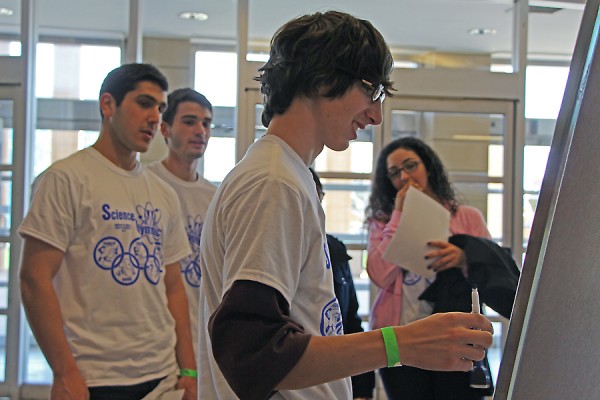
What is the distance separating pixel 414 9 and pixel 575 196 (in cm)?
346

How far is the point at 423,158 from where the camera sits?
2.80 m

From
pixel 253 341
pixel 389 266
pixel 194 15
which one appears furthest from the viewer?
pixel 194 15

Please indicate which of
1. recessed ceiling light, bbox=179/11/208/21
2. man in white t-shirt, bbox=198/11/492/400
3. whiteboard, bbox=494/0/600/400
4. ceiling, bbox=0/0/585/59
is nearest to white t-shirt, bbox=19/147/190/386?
man in white t-shirt, bbox=198/11/492/400

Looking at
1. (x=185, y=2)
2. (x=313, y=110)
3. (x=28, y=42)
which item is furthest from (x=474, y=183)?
(x=313, y=110)

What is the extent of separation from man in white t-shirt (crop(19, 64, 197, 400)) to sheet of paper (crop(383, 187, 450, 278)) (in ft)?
2.65

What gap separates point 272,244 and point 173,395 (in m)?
1.24

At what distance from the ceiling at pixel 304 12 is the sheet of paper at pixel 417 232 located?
1.55 m

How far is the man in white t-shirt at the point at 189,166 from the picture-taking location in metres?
2.51

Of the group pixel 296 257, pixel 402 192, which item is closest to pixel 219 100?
pixel 402 192

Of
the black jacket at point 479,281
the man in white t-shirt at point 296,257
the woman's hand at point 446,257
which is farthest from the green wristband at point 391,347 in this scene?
the woman's hand at point 446,257

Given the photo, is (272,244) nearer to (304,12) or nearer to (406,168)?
(406,168)

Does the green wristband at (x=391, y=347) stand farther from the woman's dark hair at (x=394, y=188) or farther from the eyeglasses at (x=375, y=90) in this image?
the woman's dark hair at (x=394, y=188)

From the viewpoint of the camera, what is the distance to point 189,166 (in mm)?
2717

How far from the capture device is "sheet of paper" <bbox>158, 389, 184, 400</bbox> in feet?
6.30
